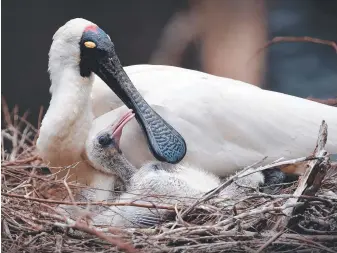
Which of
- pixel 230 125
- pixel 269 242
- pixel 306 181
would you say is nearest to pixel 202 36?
pixel 230 125

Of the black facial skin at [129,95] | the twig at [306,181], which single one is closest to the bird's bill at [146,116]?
the black facial skin at [129,95]

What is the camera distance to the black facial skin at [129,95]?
159cm

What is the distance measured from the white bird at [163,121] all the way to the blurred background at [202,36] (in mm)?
116

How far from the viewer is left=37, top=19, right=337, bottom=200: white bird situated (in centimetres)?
162

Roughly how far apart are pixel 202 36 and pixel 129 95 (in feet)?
0.64

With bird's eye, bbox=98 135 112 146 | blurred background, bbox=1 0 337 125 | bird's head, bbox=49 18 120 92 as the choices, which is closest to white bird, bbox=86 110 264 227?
bird's eye, bbox=98 135 112 146

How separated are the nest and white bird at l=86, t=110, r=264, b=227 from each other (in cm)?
4

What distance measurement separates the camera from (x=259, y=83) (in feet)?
6.18

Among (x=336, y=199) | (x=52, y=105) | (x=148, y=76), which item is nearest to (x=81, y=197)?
(x=52, y=105)

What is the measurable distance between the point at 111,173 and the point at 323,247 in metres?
0.48

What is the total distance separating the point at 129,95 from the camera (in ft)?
5.36

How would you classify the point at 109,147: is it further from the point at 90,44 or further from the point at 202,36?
the point at 202,36

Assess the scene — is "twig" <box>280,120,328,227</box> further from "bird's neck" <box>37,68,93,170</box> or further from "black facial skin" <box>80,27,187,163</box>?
"bird's neck" <box>37,68,93,170</box>

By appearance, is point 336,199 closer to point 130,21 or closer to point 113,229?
point 113,229
